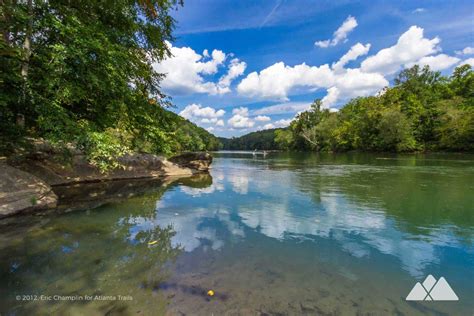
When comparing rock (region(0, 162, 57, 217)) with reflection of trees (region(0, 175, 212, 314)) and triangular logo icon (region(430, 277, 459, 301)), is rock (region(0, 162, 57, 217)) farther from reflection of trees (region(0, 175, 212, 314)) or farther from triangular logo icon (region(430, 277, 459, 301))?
triangular logo icon (region(430, 277, 459, 301))

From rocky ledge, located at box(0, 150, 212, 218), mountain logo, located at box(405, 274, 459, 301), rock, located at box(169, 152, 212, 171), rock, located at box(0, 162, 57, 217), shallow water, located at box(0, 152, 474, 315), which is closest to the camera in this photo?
shallow water, located at box(0, 152, 474, 315)

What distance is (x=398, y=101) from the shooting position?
58.4 m

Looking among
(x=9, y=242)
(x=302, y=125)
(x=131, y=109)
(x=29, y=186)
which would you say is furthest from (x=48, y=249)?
(x=302, y=125)

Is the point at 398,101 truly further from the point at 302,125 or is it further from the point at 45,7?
the point at 45,7

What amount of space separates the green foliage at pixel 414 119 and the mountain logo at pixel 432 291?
173 ft

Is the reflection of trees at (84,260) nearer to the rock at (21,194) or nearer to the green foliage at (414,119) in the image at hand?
the rock at (21,194)

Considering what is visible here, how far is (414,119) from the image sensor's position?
51.5 m

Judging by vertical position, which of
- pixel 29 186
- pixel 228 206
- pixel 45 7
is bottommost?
pixel 228 206

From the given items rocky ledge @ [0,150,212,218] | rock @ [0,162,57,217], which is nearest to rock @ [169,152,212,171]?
rocky ledge @ [0,150,212,218]

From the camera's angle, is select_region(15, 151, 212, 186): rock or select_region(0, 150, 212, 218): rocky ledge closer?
select_region(0, 150, 212, 218): rocky ledge

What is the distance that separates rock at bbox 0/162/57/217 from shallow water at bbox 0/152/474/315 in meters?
0.65

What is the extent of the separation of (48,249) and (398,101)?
7106 centimetres

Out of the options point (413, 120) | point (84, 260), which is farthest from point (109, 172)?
point (413, 120)

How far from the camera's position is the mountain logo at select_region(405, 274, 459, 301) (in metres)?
3.46
